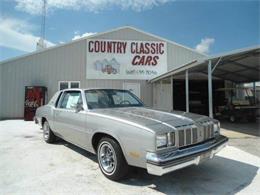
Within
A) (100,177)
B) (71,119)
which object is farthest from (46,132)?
(100,177)

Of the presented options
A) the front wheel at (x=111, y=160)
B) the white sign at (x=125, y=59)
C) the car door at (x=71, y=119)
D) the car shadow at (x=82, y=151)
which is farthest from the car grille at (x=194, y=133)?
the white sign at (x=125, y=59)

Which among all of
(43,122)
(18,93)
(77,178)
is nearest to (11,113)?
(18,93)

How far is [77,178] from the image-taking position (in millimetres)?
3939

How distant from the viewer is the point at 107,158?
13.1 feet

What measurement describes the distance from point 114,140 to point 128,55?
11.5 meters

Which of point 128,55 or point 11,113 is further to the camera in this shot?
point 128,55

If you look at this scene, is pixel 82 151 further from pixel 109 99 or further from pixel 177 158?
pixel 177 158

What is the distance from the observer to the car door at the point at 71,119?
4.61m

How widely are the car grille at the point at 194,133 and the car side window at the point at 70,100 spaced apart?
2.40 metres

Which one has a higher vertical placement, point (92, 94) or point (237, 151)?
point (92, 94)

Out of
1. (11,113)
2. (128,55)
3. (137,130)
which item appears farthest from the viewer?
(128,55)

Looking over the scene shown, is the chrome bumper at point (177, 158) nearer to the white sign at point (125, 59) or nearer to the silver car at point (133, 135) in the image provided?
the silver car at point (133, 135)

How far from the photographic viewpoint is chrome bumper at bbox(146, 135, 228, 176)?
9.94 feet

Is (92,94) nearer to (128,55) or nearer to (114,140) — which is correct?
(114,140)
